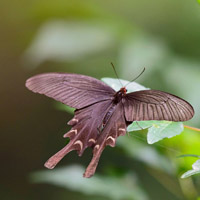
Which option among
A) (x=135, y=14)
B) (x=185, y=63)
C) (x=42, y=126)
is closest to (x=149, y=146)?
(x=185, y=63)

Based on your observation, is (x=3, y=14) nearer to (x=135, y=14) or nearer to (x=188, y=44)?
(x=135, y=14)

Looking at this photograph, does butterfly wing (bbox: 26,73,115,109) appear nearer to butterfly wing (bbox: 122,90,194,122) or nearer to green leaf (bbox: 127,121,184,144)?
butterfly wing (bbox: 122,90,194,122)

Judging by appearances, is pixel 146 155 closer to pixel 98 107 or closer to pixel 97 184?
pixel 97 184

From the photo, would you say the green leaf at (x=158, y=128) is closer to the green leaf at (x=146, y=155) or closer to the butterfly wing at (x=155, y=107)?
the butterfly wing at (x=155, y=107)

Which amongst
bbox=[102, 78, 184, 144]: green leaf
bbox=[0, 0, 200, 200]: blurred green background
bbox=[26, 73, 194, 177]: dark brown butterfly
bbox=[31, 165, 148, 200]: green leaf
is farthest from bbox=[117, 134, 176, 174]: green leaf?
bbox=[102, 78, 184, 144]: green leaf

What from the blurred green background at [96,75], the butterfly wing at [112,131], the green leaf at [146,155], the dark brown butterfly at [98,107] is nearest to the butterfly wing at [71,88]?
the dark brown butterfly at [98,107]

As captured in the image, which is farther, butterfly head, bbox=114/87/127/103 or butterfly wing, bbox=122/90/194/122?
butterfly head, bbox=114/87/127/103

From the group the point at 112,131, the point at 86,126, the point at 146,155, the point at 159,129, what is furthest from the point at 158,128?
the point at 146,155
